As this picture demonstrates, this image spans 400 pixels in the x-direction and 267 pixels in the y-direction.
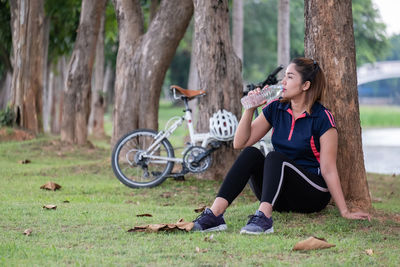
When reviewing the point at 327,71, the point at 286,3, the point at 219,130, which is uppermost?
the point at 286,3

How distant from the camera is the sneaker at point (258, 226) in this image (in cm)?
501

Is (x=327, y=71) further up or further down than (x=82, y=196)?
further up

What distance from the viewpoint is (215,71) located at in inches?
355

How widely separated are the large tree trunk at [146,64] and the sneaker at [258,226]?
606cm

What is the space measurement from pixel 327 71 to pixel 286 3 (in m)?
12.4

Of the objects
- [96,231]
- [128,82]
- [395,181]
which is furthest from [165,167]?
[395,181]

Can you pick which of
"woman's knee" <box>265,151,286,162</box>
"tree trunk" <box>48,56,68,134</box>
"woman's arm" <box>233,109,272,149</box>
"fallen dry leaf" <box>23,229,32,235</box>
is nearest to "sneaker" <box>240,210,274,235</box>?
"woman's knee" <box>265,151,286,162</box>

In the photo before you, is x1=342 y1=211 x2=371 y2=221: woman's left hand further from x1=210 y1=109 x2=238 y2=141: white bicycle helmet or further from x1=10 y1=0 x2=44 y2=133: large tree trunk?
x1=10 y1=0 x2=44 y2=133: large tree trunk

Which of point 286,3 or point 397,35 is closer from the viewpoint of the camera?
point 286,3

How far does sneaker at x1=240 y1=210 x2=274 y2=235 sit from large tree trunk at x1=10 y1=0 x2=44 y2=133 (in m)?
12.5

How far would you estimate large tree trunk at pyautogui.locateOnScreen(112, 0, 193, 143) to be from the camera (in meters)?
10.6

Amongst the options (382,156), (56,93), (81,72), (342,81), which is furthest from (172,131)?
(56,93)

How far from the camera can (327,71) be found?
6.01 m

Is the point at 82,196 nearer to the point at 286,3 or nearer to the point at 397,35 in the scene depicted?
the point at 286,3
